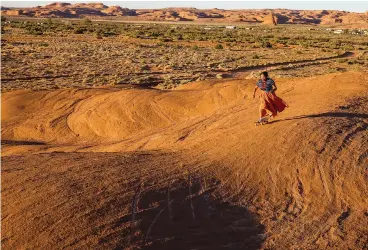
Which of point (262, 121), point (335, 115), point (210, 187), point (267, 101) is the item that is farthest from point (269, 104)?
point (210, 187)

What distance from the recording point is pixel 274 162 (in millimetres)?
8664

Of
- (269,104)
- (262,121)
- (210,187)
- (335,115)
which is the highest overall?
(269,104)

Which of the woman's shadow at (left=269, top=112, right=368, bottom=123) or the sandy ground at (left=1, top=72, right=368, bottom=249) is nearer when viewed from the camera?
the sandy ground at (left=1, top=72, right=368, bottom=249)

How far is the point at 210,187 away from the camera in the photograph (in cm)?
759

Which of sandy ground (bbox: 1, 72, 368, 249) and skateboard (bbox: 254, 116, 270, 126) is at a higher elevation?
skateboard (bbox: 254, 116, 270, 126)

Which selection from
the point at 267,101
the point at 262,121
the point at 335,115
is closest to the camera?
the point at 267,101

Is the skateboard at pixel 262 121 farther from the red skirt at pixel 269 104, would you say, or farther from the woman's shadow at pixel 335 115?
the woman's shadow at pixel 335 115

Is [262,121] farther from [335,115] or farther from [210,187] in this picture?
[210,187]

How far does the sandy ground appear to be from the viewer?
6.14 m

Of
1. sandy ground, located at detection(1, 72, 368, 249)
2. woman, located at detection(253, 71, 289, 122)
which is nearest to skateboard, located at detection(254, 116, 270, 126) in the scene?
woman, located at detection(253, 71, 289, 122)

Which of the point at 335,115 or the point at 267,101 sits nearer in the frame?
the point at 267,101

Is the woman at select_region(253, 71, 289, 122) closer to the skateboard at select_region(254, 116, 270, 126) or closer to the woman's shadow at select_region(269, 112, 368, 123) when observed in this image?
the skateboard at select_region(254, 116, 270, 126)

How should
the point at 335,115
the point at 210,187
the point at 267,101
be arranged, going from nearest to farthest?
1. the point at 210,187
2. the point at 267,101
3. the point at 335,115

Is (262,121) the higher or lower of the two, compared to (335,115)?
lower
